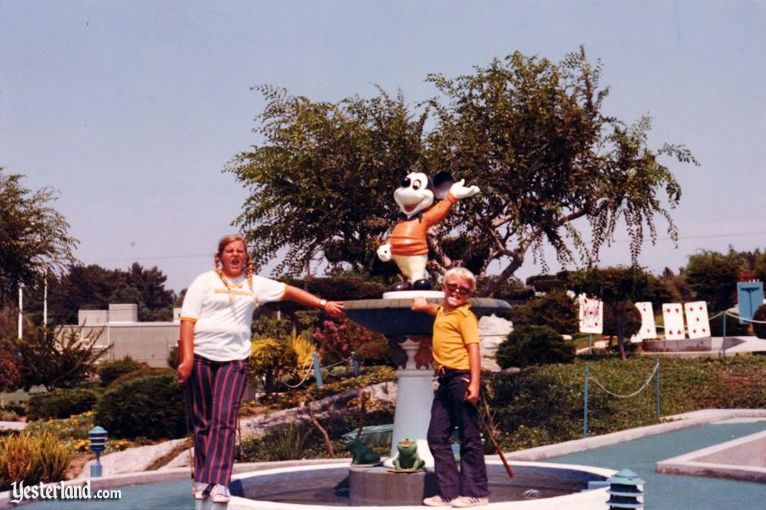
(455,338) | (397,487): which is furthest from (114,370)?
(455,338)

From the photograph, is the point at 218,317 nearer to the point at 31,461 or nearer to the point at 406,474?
the point at 406,474

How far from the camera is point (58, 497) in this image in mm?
9781

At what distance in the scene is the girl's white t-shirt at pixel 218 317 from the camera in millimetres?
6344

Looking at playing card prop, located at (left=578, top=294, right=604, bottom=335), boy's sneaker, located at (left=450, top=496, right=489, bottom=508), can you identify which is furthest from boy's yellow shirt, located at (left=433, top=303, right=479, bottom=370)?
playing card prop, located at (left=578, top=294, right=604, bottom=335)

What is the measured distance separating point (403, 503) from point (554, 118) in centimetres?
1245

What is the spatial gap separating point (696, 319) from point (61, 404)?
1885cm

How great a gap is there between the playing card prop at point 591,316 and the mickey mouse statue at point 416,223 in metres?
21.2

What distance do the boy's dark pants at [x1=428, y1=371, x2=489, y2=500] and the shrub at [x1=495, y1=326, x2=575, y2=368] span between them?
740 inches

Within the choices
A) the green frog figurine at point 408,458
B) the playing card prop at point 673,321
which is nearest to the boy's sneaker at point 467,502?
the green frog figurine at point 408,458

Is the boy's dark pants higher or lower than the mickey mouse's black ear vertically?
lower

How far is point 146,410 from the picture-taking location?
58.4 feet

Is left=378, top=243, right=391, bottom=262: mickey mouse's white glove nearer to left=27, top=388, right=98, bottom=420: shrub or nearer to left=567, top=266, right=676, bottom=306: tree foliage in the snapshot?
left=27, top=388, right=98, bottom=420: shrub

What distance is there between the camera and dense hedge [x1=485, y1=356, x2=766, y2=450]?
54.8ft

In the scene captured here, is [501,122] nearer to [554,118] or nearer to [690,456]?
[554,118]
